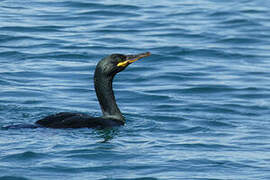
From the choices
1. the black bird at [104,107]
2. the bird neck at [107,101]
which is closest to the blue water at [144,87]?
the black bird at [104,107]

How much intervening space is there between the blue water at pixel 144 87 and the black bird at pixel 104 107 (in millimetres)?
159

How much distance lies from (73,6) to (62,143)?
1320 cm

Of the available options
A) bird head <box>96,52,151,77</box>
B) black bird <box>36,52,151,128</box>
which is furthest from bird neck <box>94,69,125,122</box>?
bird head <box>96,52,151,77</box>

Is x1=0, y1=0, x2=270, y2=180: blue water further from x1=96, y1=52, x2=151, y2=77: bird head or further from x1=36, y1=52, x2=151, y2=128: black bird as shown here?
x1=96, y1=52, x2=151, y2=77: bird head

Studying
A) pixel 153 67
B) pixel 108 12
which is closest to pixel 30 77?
pixel 153 67

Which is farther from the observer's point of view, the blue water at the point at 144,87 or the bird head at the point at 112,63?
the bird head at the point at 112,63

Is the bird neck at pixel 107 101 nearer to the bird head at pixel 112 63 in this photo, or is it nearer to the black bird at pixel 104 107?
the black bird at pixel 104 107

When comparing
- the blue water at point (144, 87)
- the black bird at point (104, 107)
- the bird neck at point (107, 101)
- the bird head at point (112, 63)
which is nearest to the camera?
the blue water at point (144, 87)

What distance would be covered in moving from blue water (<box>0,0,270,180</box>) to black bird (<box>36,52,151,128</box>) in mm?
159

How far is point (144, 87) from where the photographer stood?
1427cm

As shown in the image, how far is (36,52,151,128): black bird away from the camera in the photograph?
10250 millimetres

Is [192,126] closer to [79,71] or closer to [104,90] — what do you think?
[104,90]

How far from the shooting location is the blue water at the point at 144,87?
8.91 metres

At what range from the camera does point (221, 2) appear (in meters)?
23.5
